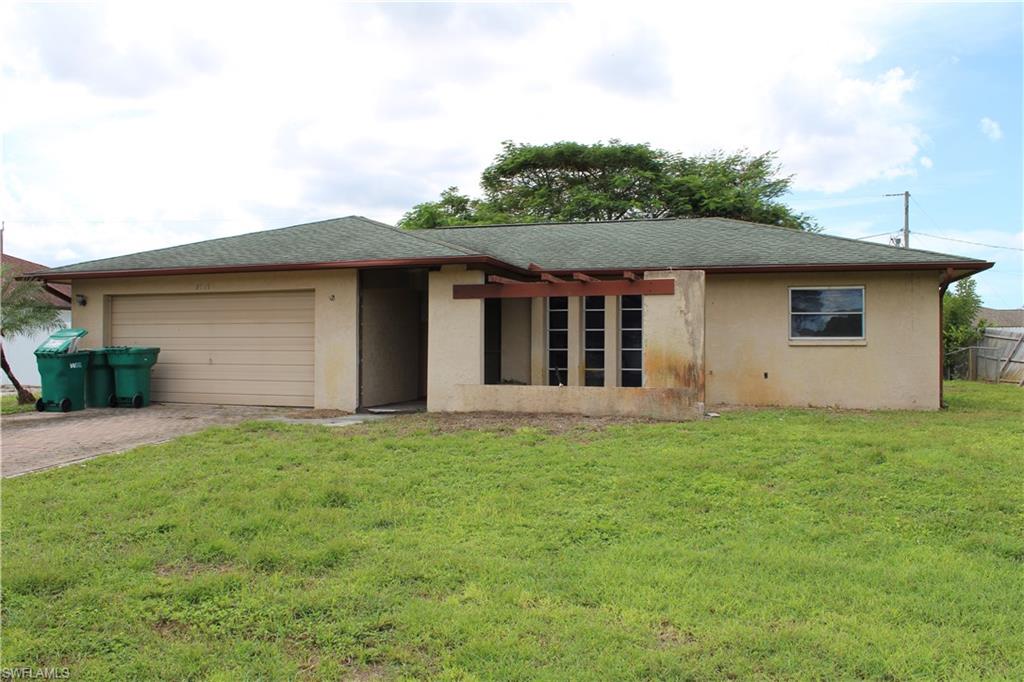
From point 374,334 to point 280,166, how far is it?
24.6 ft

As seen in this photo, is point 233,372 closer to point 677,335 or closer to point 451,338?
point 451,338

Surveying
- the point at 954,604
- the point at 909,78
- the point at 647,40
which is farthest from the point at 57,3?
the point at 909,78

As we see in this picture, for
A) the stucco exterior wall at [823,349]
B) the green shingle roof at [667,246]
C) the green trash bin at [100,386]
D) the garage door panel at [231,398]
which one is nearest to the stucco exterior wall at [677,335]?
the green shingle roof at [667,246]

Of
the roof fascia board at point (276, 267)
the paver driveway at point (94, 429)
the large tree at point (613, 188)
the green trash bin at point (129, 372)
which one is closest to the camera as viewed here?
the paver driveway at point (94, 429)

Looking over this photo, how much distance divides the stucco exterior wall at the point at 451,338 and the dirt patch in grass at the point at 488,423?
837mm

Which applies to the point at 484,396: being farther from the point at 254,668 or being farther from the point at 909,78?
the point at 909,78

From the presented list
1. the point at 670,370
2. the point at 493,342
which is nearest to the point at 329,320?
the point at 493,342

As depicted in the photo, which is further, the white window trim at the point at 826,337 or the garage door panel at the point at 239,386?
the garage door panel at the point at 239,386

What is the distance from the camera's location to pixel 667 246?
47.6 feet

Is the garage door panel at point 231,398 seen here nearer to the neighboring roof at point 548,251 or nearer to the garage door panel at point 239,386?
the garage door panel at point 239,386

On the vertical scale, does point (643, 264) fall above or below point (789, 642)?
above

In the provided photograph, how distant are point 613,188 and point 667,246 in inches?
713

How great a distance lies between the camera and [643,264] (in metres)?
13.4

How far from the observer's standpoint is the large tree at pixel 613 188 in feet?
101
